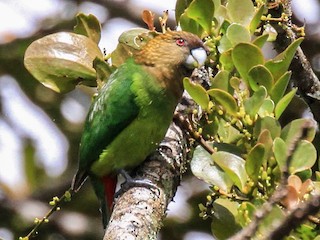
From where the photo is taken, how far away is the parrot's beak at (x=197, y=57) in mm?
1870

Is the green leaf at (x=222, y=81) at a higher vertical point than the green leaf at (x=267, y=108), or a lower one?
higher

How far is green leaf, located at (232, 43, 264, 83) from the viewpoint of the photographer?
1.58m

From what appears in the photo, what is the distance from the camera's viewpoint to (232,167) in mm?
1479

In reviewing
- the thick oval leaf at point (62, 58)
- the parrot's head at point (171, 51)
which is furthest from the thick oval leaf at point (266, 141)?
the thick oval leaf at point (62, 58)

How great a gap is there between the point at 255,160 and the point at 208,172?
0.13 meters

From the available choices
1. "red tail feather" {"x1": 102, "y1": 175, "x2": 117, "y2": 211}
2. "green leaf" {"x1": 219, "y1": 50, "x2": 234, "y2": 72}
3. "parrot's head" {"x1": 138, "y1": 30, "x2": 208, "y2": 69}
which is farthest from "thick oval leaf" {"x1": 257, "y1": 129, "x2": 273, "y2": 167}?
"red tail feather" {"x1": 102, "y1": 175, "x2": 117, "y2": 211}

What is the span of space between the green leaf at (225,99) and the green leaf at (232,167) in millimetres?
121

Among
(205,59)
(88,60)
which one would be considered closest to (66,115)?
(88,60)

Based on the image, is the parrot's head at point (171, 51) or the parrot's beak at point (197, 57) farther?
the parrot's head at point (171, 51)

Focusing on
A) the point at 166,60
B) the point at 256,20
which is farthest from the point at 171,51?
the point at 256,20

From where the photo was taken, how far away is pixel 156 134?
205 centimetres

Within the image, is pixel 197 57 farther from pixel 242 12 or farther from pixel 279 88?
pixel 279 88

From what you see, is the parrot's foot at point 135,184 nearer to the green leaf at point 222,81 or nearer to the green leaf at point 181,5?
the green leaf at point 222,81

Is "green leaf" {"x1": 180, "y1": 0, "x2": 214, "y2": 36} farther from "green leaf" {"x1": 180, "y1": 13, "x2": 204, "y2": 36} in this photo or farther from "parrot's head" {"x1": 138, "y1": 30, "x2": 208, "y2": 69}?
"parrot's head" {"x1": 138, "y1": 30, "x2": 208, "y2": 69}
